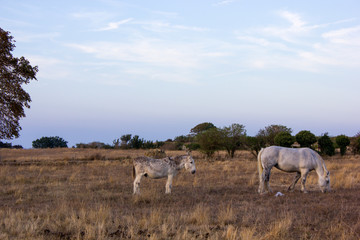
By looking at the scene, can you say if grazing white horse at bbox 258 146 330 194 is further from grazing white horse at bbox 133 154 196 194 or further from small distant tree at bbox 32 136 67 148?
small distant tree at bbox 32 136 67 148

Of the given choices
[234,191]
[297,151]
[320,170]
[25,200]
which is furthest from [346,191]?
[25,200]

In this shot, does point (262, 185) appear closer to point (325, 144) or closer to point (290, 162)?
point (290, 162)

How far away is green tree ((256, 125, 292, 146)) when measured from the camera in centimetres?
4121

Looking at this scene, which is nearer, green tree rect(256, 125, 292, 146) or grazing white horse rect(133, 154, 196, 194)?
grazing white horse rect(133, 154, 196, 194)

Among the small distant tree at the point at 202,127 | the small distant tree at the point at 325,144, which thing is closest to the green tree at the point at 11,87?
the small distant tree at the point at 325,144

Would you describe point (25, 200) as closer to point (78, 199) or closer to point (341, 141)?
point (78, 199)

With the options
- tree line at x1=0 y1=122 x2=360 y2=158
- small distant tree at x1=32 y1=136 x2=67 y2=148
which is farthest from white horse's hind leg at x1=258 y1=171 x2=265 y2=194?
small distant tree at x1=32 y1=136 x2=67 y2=148

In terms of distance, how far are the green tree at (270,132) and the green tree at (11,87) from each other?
86.6 feet

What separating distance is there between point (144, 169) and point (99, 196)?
176 cm

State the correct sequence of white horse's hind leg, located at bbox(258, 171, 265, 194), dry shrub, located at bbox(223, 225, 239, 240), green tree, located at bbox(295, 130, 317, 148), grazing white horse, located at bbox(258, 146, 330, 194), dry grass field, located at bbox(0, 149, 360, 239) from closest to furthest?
dry shrub, located at bbox(223, 225, 239, 240)
dry grass field, located at bbox(0, 149, 360, 239)
white horse's hind leg, located at bbox(258, 171, 265, 194)
grazing white horse, located at bbox(258, 146, 330, 194)
green tree, located at bbox(295, 130, 317, 148)

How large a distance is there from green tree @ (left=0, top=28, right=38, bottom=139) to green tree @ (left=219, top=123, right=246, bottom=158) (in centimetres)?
2131

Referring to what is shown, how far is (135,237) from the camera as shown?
7074 millimetres

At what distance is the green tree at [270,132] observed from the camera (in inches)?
1622

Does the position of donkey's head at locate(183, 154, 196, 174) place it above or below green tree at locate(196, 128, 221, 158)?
below
